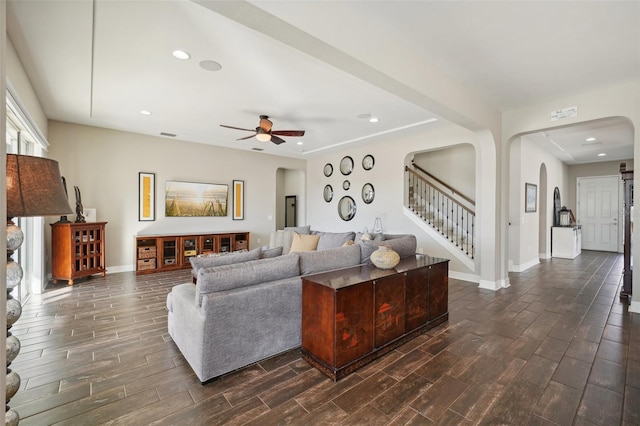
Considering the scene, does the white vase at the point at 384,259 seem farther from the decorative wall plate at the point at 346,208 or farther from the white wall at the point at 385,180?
the decorative wall plate at the point at 346,208

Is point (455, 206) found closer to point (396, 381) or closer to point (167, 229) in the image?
point (396, 381)

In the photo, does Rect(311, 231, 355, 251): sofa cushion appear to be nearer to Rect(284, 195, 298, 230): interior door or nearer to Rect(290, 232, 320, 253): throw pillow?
Rect(290, 232, 320, 253): throw pillow

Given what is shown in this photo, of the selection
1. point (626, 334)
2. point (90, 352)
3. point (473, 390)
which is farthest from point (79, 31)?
point (626, 334)

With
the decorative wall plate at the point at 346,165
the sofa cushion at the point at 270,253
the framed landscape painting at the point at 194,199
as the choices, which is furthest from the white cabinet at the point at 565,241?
the framed landscape painting at the point at 194,199

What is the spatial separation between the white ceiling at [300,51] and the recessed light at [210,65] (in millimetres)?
63

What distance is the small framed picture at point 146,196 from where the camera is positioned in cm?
602

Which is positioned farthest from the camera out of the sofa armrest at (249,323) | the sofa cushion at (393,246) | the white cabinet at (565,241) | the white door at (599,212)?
the white door at (599,212)

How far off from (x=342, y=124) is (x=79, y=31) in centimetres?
374

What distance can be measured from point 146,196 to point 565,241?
10.0m

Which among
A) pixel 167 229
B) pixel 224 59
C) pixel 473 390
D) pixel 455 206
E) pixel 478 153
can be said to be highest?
pixel 224 59

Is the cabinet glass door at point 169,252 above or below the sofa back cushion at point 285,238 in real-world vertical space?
below

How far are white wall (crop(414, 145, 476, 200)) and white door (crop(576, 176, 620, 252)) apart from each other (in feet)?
Result: 17.5

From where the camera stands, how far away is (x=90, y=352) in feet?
8.61

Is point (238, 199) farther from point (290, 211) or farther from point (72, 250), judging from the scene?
point (72, 250)
